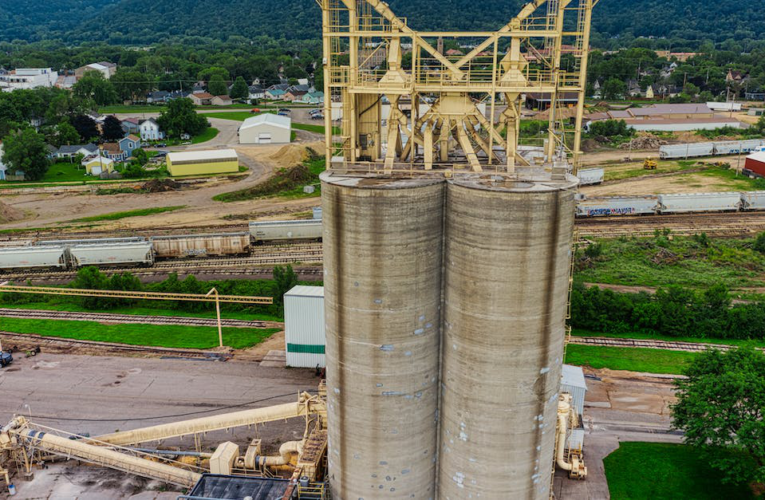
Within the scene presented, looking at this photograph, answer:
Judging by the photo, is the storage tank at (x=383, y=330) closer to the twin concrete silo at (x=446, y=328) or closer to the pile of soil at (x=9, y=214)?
the twin concrete silo at (x=446, y=328)

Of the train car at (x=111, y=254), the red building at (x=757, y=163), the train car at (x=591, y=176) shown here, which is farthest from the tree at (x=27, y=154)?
the red building at (x=757, y=163)

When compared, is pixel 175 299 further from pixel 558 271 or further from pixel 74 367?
pixel 558 271

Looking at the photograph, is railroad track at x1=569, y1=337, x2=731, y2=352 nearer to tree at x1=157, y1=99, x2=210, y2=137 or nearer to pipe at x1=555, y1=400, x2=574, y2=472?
pipe at x1=555, y1=400, x2=574, y2=472

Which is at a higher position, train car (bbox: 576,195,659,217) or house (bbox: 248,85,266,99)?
house (bbox: 248,85,266,99)

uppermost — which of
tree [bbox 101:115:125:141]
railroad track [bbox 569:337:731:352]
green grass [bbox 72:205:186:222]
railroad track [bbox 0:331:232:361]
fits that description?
tree [bbox 101:115:125:141]

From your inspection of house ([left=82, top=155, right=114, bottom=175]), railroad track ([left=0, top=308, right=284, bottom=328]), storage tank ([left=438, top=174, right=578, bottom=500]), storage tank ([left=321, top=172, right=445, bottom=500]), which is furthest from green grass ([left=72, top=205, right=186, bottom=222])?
storage tank ([left=438, top=174, right=578, bottom=500])

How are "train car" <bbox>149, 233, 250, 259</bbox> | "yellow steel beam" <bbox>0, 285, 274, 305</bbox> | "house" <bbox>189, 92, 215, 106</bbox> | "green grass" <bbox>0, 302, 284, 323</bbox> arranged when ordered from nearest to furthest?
1. "yellow steel beam" <bbox>0, 285, 274, 305</bbox>
2. "green grass" <bbox>0, 302, 284, 323</bbox>
3. "train car" <bbox>149, 233, 250, 259</bbox>
4. "house" <bbox>189, 92, 215, 106</bbox>

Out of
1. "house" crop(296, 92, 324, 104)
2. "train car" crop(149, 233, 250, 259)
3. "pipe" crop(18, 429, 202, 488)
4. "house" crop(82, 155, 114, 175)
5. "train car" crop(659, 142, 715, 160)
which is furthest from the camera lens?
"house" crop(296, 92, 324, 104)
